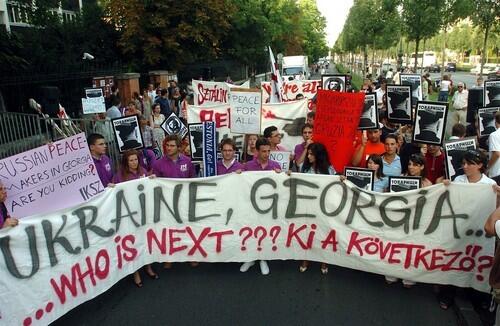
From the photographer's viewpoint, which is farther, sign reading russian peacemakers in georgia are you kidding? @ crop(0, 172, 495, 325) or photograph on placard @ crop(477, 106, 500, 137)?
photograph on placard @ crop(477, 106, 500, 137)

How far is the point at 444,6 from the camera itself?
19.3 m

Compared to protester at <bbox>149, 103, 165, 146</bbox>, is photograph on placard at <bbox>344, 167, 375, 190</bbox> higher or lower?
higher

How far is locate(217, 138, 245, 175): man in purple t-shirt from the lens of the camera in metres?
5.41

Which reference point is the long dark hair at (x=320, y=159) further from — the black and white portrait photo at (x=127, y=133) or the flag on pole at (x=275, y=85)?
the flag on pole at (x=275, y=85)

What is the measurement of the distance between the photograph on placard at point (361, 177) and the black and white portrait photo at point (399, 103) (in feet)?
6.93

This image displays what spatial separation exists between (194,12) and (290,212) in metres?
16.1

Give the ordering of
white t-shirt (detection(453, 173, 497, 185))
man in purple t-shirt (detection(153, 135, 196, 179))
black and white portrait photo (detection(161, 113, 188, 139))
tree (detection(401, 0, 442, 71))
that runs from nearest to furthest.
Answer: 1. white t-shirt (detection(453, 173, 497, 185))
2. man in purple t-shirt (detection(153, 135, 196, 179))
3. black and white portrait photo (detection(161, 113, 188, 139))
4. tree (detection(401, 0, 442, 71))

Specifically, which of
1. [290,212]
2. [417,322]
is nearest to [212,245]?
[290,212]

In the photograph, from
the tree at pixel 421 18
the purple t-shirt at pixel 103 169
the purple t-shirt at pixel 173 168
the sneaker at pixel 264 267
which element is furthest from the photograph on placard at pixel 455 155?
the tree at pixel 421 18

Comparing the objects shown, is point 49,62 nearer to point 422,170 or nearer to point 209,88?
point 209,88

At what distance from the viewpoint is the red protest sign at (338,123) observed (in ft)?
18.6

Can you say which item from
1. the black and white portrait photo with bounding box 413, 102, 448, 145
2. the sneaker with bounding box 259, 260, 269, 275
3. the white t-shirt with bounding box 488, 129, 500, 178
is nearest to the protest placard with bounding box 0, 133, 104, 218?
the sneaker with bounding box 259, 260, 269, 275

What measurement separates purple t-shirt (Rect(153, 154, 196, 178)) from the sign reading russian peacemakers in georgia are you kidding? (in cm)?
71

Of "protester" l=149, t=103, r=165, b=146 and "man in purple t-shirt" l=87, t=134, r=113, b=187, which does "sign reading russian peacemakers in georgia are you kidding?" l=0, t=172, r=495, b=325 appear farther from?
"protester" l=149, t=103, r=165, b=146
